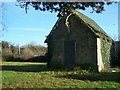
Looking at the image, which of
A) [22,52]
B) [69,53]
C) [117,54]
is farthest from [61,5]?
[22,52]

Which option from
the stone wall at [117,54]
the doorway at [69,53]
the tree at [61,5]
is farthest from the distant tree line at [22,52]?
the tree at [61,5]

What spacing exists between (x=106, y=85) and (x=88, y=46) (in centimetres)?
1154

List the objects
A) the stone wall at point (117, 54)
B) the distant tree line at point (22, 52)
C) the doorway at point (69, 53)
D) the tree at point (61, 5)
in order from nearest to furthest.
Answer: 1. the tree at point (61, 5)
2. the doorway at point (69, 53)
3. the stone wall at point (117, 54)
4. the distant tree line at point (22, 52)

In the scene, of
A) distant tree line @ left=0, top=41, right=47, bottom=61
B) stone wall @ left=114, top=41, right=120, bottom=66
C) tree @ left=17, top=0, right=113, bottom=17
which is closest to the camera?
tree @ left=17, top=0, right=113, bottom=17

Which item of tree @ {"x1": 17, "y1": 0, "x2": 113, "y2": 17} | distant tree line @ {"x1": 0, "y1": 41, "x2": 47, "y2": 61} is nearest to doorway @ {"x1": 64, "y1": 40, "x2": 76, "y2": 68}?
tree @ {"x1": 17, "y1": 0, "x2": 113, "y2": 17}

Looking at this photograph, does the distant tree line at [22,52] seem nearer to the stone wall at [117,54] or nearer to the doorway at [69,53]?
the stone wall at [117,54]

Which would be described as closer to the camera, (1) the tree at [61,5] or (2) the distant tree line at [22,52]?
(1) the tree at [61,5]

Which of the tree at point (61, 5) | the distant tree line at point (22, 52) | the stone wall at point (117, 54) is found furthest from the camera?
the distant tree line at point (22, 52)

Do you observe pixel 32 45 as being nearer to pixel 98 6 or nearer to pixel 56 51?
pixel 56 51

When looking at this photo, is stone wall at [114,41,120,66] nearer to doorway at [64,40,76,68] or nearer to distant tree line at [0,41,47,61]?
doorway at [64,40,76,68]

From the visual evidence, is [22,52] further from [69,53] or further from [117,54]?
[69,53]

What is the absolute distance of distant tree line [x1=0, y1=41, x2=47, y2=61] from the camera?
54859 mm

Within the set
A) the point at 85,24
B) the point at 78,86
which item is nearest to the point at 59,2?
the point at 78,86

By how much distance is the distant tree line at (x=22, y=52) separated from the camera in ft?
180
